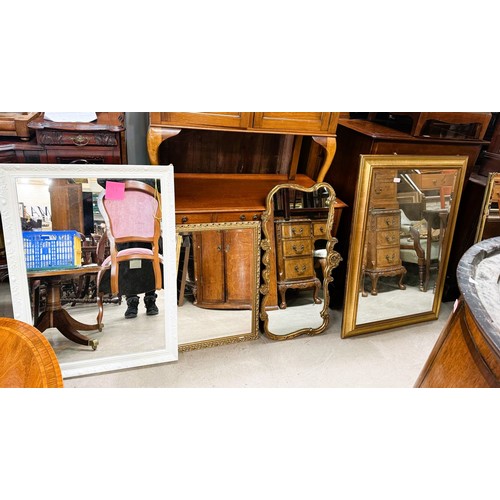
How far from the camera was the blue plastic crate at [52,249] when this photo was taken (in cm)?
159

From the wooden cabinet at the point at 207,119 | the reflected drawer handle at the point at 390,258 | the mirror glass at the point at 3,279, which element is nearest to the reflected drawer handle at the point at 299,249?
the reflected drawer handle at the point at 390,258

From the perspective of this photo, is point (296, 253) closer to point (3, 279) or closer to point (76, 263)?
point (76, 263)

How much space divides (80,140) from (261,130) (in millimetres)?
814

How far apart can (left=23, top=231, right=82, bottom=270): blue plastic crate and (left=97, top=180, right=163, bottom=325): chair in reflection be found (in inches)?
5.3

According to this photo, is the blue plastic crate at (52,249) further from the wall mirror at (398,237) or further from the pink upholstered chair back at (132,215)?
the wall mirror at (398,237)

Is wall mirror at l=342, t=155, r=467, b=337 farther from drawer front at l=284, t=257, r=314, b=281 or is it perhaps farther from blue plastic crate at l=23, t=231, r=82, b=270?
blue plastic crate at l=23, t=231, r=82, b=270

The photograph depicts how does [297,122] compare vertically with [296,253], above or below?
above

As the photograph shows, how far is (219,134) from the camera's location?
2.04 meters

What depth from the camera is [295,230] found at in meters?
2.05

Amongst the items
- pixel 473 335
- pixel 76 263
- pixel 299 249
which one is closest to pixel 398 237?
pixel 299 249

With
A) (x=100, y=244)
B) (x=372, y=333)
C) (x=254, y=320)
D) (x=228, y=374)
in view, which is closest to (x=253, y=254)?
(x=254, y=320)

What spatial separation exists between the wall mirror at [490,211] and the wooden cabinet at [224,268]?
1.37m

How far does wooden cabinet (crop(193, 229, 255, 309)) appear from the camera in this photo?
1896mm

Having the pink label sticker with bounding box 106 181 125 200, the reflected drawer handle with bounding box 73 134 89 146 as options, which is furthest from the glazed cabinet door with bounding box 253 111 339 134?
the reflected drawer handle with bounding box 73 134 89 146
